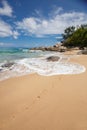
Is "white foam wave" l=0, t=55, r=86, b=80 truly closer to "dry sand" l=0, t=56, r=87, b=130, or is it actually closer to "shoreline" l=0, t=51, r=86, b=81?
"shoreline" l=0, t=51, r=86, b=81

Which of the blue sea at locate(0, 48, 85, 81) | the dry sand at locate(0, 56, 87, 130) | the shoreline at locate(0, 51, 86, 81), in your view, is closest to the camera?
the dry sand at locate(0, 56, 87, 130)

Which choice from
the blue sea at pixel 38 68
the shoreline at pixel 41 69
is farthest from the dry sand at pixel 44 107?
the blue sea at pixel 38 68

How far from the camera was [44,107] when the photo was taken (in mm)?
3389

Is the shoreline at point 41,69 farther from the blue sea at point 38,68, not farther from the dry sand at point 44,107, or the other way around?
the dry sand at point 44,107

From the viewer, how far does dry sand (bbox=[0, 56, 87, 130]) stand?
2.74 metres

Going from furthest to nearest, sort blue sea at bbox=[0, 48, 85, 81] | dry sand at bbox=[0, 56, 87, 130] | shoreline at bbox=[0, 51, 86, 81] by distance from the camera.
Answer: blue sea at bbox=[0, 48, 85, 81] < shoreline at bbox=[0, 51, 86, 81] < dry sand at bbox=[0, 56, 87, 130]

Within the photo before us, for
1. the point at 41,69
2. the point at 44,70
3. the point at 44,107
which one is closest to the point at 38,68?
the point at 41,69

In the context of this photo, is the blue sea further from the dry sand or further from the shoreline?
the dry sand

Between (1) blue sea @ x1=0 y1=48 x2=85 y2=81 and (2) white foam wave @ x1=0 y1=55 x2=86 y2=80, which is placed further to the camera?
(1) blue sea @ x1=0 y1=48 x2=85 y2=81

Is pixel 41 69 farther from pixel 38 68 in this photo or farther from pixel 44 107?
pixel 44 107

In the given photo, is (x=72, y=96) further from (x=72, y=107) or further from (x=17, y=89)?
(x=17, y=89)

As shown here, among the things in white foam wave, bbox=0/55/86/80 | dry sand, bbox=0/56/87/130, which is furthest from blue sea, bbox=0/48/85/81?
dry sand, bbox=0/56/87/130

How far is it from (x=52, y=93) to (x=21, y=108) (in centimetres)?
120

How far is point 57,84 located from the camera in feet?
16.6
